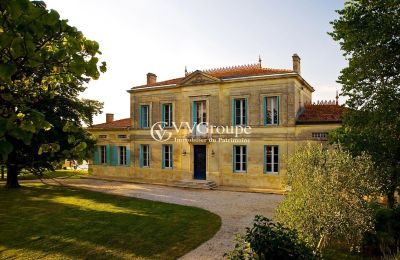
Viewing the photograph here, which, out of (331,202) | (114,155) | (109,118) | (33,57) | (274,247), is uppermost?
(109,118)

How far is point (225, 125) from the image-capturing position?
20.3 m

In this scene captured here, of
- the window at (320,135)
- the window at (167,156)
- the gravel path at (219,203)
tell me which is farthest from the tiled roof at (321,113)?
the window at (167,156)

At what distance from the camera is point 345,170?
7.88 meters

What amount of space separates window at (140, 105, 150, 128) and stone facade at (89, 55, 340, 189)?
109 millimetres

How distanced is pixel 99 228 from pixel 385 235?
877cm

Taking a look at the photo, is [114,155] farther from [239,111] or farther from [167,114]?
[239,111]

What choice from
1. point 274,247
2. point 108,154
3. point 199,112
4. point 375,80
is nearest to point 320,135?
point 375,80

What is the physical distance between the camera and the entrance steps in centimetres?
1953

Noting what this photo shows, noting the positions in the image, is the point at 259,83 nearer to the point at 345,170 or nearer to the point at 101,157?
the point at 345,170

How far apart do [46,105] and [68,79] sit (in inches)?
600

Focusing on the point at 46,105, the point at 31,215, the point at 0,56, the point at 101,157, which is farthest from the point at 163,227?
the point at 101,157

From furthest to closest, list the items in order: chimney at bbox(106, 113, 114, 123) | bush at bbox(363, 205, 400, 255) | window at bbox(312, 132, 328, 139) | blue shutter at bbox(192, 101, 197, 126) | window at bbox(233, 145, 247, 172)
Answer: chimney at bbox(106, 113, 114, 123) → blue shutter at bbox(192, 101, 197, 126) → window at bbox(233, 145, 247, 172) → window at bbox(312, 132, 328, 139) → bush at bbox(363, 205, 400, 255)

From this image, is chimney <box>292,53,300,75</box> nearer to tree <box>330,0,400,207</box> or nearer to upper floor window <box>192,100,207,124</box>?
upper floor window <box>192,100,207,124</box>

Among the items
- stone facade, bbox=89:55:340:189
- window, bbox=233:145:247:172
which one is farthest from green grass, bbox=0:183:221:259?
window, bbox=233:145:247:172
